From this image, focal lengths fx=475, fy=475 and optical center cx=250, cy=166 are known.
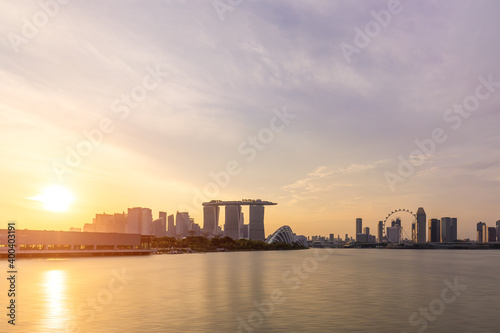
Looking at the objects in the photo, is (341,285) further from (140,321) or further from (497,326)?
(140,321)


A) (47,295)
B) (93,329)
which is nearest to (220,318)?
(93,329)

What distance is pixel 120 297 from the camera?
242 ft

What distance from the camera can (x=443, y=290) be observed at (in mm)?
88750

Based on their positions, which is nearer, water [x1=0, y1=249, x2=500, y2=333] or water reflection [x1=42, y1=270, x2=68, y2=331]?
water [x1=0, y1=249, x2=500, y2=333]

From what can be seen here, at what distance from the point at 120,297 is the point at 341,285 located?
43.5 meters

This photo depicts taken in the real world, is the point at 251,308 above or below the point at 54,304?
above

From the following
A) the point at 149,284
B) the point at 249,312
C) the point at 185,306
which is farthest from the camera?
the point at 149,284

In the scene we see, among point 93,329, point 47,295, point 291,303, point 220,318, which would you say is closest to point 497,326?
point 291,303

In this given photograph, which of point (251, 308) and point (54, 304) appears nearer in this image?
point (251, 308)

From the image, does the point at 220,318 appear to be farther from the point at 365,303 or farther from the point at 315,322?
the point at 365,303

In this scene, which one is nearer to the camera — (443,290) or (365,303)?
(365,303)

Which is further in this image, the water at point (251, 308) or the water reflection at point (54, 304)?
the water reflection at point (54, 304)

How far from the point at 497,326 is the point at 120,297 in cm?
5204

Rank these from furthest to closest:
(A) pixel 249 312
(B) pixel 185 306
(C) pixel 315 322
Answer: (B) pixel 185 306, (A) pixel 249 312, (C) pixel 315 322
